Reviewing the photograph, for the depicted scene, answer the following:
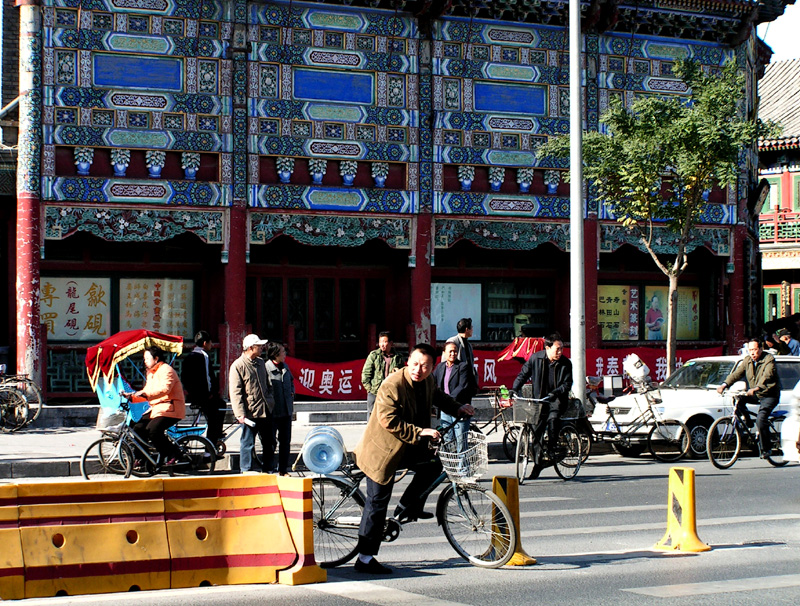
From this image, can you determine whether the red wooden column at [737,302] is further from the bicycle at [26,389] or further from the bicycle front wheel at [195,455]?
the bicycle at [26,389]

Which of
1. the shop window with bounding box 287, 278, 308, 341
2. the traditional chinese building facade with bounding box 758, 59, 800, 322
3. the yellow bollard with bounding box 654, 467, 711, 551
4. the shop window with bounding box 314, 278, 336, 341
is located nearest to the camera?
the yellow bollard with bounding box 654, 467, 711, 551

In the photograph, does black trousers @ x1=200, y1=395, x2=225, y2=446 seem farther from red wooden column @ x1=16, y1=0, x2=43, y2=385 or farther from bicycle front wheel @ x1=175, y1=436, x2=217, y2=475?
red wooden column @ x1=16, y1=0, x2=43, y2=385

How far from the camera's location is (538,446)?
1477 cm

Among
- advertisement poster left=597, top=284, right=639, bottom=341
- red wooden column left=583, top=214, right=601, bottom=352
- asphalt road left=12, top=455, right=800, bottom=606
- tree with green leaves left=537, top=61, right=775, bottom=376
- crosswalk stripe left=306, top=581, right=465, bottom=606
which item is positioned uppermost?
tree with green leaves left=537, top=61, right=775, bottom=376

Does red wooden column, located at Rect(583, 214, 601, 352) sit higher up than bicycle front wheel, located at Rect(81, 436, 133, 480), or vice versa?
red wooden column, located at Rect(583, 214, 601, 352)

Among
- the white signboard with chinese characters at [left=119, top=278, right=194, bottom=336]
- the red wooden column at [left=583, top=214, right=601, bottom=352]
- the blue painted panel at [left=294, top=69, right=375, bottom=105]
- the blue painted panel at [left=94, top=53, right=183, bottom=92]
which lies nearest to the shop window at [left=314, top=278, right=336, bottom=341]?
the white signboard with chinese characters at [left=119, top=278, right=194, bottom=336]

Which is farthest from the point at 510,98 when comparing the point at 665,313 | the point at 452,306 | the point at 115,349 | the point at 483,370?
the point at 115,349

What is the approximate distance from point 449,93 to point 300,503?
1697 centimetres

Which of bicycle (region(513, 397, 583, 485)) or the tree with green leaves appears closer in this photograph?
bicycle (region(513, 397, 583, 485))

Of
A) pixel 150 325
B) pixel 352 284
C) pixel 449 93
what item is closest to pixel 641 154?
pixel 449 93

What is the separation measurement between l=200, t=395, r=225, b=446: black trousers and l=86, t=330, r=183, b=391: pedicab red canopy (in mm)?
1405

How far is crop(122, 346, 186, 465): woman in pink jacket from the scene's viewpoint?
1427 centimetres

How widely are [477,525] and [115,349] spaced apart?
30.8 feet

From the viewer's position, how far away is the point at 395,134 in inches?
936
